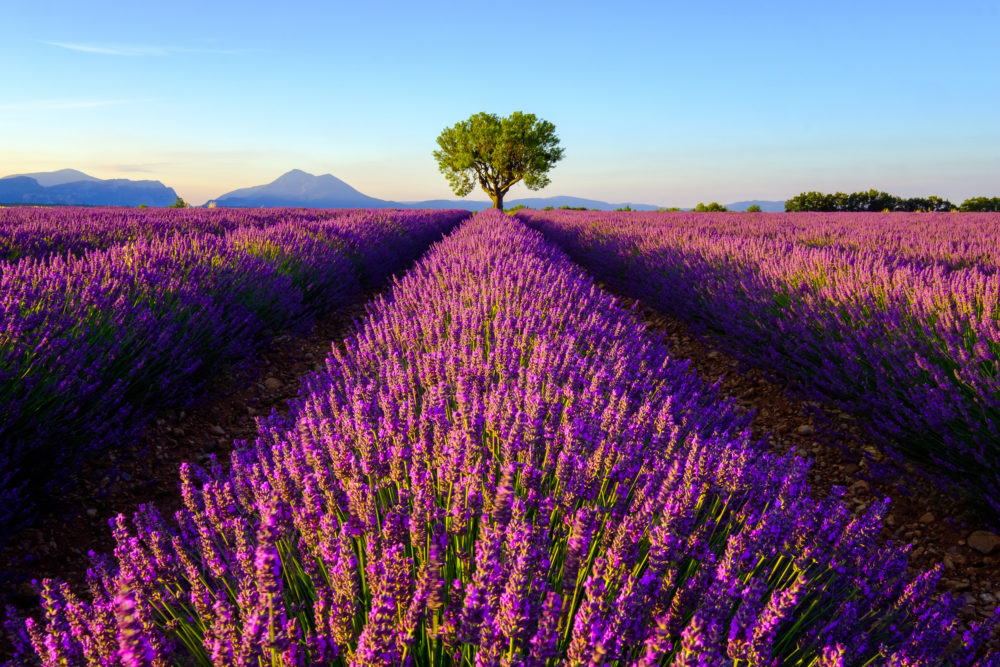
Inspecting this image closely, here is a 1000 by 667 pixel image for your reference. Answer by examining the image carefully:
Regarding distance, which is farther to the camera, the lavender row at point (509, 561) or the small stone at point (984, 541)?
the small stone at point (984, 541)

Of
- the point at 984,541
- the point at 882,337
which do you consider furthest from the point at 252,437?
the point at 984,541

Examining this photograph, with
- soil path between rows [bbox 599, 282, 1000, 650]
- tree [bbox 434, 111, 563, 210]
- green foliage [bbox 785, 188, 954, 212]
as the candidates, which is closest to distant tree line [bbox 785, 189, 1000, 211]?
green foliage [bbox 785, 188, 954, 212]

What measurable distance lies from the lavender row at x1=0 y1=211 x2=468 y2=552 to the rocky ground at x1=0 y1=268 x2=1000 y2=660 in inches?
6.9

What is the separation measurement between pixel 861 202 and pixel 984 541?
31.3 meters

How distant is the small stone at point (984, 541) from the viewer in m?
2.62

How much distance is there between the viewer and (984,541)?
8.66ft

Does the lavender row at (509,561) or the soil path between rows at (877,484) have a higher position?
the lavender row at (509,561)

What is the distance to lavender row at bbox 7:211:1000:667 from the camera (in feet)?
3.00

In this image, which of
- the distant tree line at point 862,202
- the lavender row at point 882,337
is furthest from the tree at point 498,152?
the lavender row at point 882,337

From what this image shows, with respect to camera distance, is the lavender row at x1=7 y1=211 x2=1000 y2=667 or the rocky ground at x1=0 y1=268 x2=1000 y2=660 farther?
the rocky ground at x1=0 y1=268 x2=1000 y2=660

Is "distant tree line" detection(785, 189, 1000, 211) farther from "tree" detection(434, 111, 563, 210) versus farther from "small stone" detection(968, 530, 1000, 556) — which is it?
"small stone" detection(968, 530, 1000, 556)

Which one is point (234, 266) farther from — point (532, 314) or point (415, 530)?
point (415, 530)

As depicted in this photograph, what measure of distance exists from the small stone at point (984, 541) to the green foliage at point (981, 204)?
2884 centimetres

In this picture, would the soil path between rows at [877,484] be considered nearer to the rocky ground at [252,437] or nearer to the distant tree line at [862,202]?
the rocky ground at [252,437]
